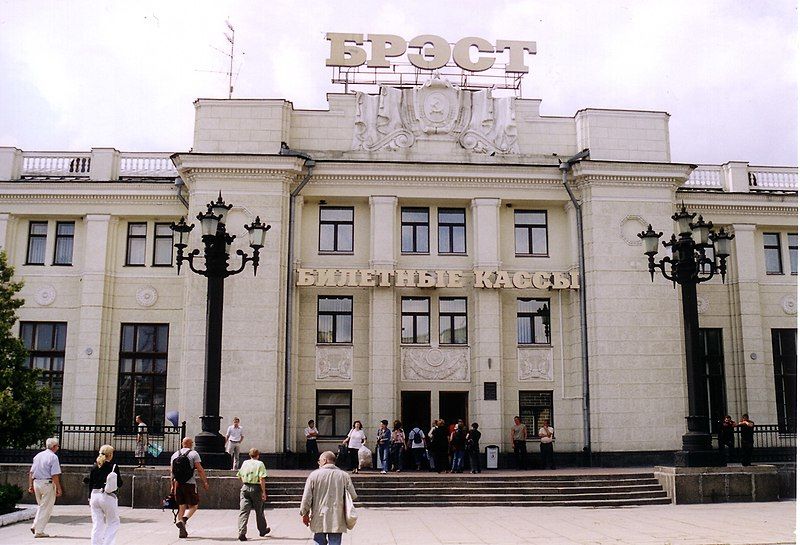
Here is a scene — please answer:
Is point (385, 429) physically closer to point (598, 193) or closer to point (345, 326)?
point (345, 326)

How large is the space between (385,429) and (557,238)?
970cm

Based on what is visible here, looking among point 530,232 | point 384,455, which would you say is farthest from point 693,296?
point 384,455

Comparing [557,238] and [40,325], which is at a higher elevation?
[557,238]

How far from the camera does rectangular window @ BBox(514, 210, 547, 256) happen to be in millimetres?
29156

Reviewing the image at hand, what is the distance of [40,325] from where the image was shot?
95.3ft

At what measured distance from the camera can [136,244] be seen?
29.7 meters

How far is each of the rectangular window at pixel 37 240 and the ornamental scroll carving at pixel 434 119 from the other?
12.0m

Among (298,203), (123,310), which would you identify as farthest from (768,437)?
(123,310)

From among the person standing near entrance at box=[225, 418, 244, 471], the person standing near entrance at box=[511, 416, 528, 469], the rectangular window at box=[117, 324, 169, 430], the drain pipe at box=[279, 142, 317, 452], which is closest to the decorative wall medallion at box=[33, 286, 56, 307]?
the rectangular window at box=[117, 324, 169, 430]

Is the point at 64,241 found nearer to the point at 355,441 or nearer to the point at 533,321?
the point at 355,441

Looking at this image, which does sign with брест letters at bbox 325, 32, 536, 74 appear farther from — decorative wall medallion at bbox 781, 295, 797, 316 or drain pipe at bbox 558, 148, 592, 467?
decorative wall medallion at bbox 781, 295, 797, 316

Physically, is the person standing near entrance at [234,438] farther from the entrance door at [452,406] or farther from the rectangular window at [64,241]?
the rectangular window at [64,241]

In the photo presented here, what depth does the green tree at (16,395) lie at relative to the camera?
1807 cm

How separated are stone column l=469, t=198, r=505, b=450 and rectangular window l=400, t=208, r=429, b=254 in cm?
178
